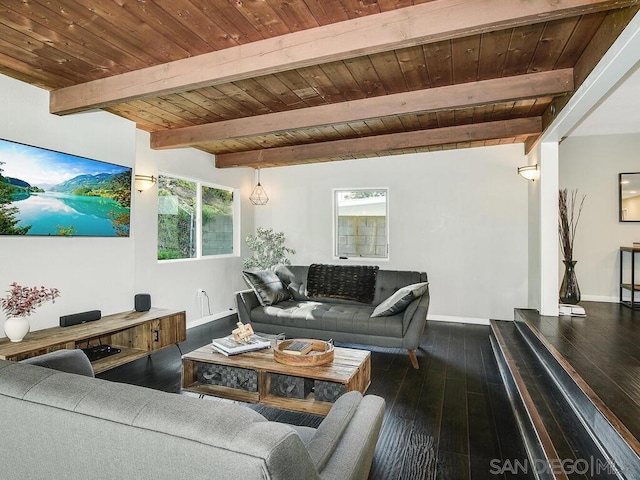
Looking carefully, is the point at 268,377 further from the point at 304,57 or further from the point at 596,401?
the point at 304,57

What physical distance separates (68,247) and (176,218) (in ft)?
5.40

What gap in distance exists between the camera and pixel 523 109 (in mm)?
3865

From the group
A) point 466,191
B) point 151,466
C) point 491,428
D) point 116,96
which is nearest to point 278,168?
point 466,191

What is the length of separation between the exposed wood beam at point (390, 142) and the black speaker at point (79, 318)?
2988 millimetres

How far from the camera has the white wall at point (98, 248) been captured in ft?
9.84

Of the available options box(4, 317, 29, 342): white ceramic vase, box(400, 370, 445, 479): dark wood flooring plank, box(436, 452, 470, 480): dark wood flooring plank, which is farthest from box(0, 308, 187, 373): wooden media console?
box(436, 452, 470, 480): dark wood flooring plank

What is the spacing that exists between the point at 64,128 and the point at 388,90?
302cm

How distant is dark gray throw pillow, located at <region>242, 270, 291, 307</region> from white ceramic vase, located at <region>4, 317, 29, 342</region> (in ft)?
6.99

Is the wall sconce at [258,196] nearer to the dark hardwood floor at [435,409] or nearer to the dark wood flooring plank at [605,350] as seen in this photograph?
the dark hardwood floor at [435,409]

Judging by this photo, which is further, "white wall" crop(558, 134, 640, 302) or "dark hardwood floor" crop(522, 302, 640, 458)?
"white wall" crop(558, 134, 640, 302)

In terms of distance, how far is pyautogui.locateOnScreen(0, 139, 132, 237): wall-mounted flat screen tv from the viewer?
2859mm

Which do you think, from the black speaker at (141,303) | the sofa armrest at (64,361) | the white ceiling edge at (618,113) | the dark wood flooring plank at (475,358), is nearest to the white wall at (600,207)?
the white ceiling edge at (618,113)

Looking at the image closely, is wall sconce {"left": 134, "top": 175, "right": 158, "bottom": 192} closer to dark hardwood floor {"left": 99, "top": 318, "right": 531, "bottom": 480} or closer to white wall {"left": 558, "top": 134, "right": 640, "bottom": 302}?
dark hardwood floor {"left": 99, "top": 318, "right": 531, "bottom": 480}

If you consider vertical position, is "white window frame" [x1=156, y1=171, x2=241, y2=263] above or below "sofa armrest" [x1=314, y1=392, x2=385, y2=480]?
above
